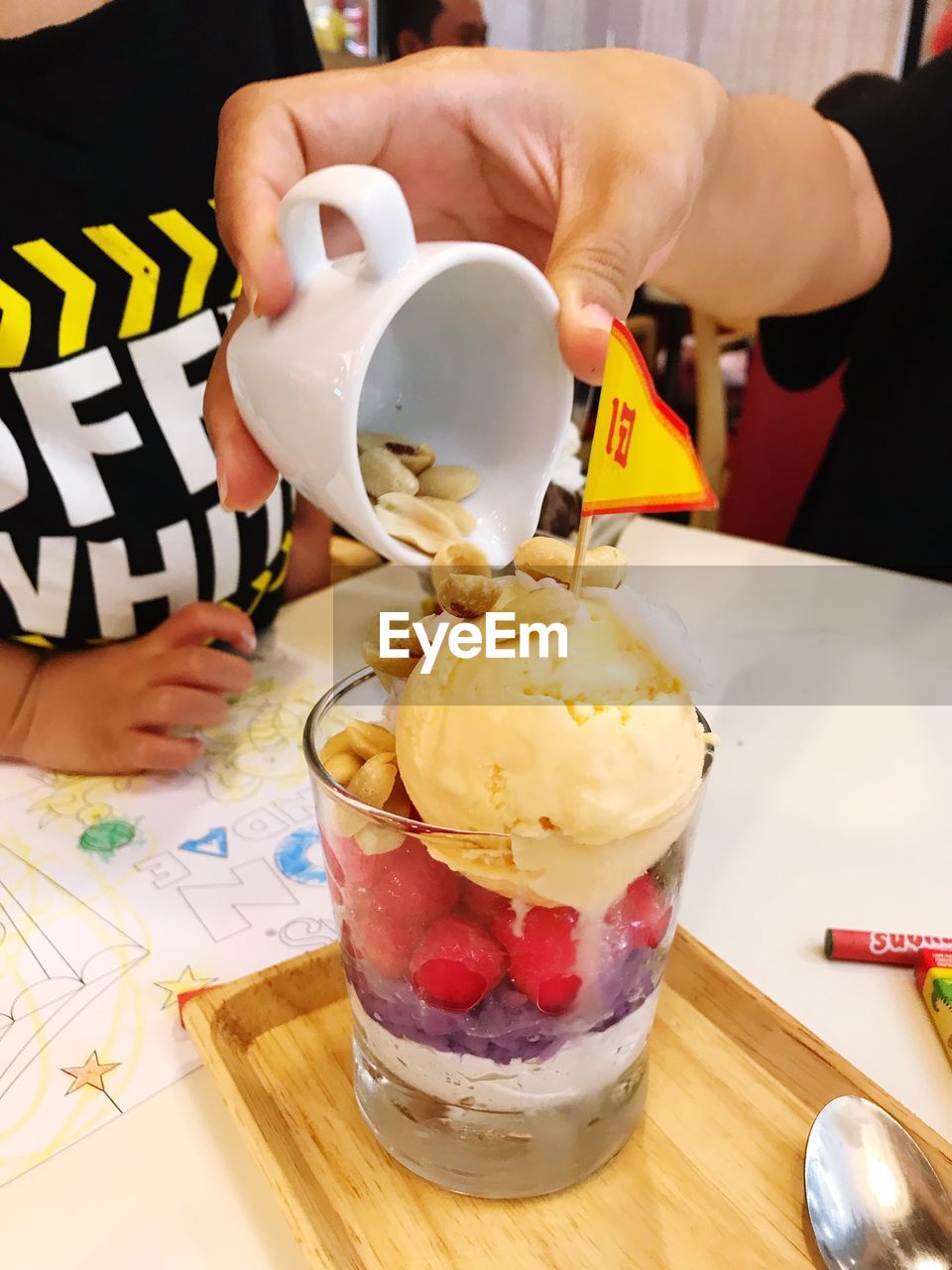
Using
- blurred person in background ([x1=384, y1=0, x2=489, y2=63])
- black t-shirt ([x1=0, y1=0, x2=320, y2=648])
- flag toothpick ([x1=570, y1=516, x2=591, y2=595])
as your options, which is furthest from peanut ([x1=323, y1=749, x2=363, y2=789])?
blurred person in background ([x1=384, y1=0, x2=489, y2=63])

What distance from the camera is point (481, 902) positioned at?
31cm

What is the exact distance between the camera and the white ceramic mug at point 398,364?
0.37m

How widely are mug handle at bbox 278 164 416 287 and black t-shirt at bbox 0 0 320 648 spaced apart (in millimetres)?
328

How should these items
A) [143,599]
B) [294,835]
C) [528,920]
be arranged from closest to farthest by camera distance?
1. [528,920]
2. [294,835]
3. [143,599]

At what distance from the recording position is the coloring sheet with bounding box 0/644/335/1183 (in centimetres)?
41

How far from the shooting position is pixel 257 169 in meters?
0.48

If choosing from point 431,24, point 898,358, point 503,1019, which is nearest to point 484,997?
point 503,1019

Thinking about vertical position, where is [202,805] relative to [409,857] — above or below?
below

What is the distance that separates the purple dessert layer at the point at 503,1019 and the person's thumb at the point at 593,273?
254mm

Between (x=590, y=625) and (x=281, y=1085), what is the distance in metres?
0.24

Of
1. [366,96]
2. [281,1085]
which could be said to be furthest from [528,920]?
[366,96]

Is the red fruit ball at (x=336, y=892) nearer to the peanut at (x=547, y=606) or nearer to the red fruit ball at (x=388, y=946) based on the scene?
the red fruit ball at (x=388, y=946)

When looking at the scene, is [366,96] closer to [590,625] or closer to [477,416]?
[477,416]

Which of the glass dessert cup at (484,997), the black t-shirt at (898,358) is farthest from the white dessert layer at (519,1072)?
the black t-shirt at (898,358)
